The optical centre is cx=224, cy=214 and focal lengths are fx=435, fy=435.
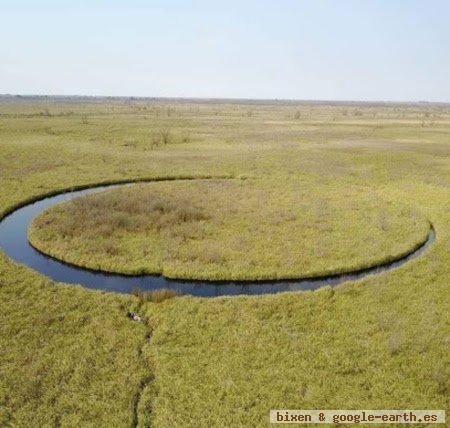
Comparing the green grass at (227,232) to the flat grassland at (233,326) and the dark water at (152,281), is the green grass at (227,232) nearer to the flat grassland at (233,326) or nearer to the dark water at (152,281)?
the flat grassland at (233,326)

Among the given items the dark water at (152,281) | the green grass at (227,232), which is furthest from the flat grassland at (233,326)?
the dark water at (152,281)

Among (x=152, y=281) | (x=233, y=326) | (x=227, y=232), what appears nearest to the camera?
(x=233, y=326)

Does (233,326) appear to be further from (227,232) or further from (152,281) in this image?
(227,232)

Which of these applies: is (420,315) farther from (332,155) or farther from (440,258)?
(332,155)

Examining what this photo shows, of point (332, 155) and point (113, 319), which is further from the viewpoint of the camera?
point (332, 155)

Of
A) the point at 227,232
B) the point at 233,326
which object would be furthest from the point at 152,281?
the point at 227,232

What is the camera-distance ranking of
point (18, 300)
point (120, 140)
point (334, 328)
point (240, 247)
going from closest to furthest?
point (334, 328)
point (18, 300)
point (240, 247)
point (120, 140)

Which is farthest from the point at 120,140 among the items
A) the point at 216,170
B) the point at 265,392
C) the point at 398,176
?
the point at 265,392

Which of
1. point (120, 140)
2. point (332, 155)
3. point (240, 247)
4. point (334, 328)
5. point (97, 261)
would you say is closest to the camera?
point (334, 328)
